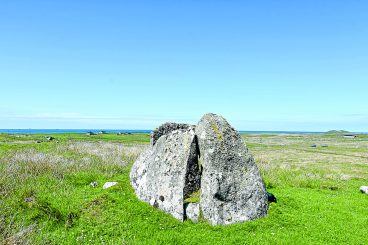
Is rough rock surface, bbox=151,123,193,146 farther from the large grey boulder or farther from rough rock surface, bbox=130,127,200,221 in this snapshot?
the large grey boulder

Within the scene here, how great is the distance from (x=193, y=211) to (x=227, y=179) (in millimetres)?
2352

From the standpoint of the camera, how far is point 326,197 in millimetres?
21281

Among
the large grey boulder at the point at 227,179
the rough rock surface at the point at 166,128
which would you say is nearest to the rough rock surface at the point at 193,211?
the large grey boulder at the point at 227,179


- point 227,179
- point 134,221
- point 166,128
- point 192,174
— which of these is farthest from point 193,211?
point 166,128

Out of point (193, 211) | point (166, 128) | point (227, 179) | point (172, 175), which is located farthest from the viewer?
point (166, 128)

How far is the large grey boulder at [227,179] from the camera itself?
51.1ft

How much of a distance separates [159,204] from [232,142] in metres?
5.11

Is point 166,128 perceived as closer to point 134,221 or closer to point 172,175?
point 172,175

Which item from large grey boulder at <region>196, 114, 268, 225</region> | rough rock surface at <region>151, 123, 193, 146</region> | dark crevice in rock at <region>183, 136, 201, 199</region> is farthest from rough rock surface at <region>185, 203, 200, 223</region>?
rough rock surface at <region>151, 123, 193, 146</region>

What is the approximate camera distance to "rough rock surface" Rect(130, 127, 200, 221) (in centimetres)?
1617

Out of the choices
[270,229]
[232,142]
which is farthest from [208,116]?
[270,229]

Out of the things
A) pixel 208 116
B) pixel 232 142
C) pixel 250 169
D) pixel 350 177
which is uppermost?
pixel 208 116

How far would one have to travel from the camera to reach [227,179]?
16.0 meters

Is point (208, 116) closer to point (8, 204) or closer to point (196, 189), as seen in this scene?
point (196, 189)
